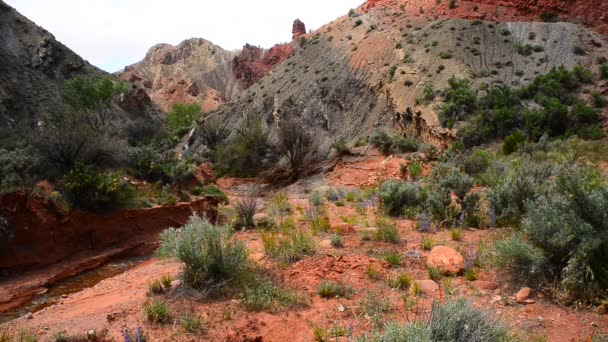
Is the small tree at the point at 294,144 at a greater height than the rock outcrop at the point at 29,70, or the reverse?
the rock outcrop at the point at 29,70

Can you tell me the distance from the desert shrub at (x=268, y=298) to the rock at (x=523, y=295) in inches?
91.1

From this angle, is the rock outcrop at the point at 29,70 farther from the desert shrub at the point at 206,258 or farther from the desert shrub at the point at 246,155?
the desert shrub at the point at 206,258

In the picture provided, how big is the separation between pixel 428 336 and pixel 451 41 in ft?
114

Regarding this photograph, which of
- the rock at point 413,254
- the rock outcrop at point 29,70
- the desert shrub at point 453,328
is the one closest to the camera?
the desert shrub at point 453,328

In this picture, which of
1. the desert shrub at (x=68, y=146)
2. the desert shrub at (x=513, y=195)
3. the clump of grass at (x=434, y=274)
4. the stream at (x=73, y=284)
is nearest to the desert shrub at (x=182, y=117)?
the desert shrub at (x=68, y=146)

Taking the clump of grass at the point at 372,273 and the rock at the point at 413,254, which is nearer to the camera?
the clump of grass at the point at 372,273

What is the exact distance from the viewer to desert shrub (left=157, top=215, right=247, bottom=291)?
5523 mm

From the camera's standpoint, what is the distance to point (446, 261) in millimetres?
5570

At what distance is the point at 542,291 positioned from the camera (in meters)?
4.69

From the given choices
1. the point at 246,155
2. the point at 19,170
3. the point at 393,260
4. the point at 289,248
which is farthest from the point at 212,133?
the point at 393,260

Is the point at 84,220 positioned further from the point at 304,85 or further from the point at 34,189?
the point at 304,85

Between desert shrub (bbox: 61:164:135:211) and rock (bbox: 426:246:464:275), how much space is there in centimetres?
935

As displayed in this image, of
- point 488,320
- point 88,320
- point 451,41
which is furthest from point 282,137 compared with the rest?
point 488,320

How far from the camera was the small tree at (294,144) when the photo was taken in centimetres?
2761
